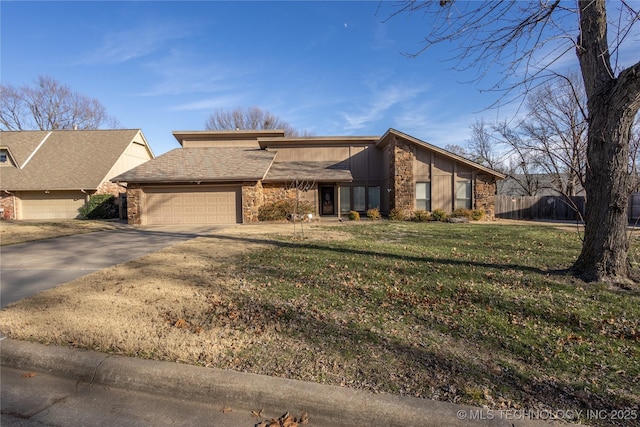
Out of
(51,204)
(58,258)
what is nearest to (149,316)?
(58,258)

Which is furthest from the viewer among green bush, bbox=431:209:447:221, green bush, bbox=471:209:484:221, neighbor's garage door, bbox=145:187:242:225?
green bush, bbox=471:209:484:221

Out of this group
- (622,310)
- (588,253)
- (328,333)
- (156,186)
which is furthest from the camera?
(156,186)

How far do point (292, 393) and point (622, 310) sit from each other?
175 inches

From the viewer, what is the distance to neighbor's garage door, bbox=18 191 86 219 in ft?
73.7

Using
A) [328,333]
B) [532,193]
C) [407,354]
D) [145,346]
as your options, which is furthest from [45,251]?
[532,193]

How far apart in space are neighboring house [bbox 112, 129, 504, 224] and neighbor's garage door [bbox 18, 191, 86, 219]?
7.30m

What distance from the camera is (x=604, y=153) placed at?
205 inches

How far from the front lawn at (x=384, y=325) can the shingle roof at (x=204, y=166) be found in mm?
10937

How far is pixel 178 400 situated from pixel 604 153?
662 cm

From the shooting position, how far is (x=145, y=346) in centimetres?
349

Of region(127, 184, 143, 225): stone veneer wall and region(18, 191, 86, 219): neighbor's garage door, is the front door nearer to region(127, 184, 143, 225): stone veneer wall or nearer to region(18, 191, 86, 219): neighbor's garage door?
region(127, 184, 143, 225): stone veneer wall

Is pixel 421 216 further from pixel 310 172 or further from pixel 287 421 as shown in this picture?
pixel 287 421

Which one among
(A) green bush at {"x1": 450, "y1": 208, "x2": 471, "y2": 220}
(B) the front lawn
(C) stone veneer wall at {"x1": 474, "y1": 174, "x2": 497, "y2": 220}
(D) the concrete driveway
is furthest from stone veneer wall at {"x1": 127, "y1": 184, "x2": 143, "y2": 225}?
(C) stone veneer wall at {"x1": 474, "y1": 174, "x2": 497, "y2": 220}

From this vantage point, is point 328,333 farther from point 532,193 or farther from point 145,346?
point 532,193
